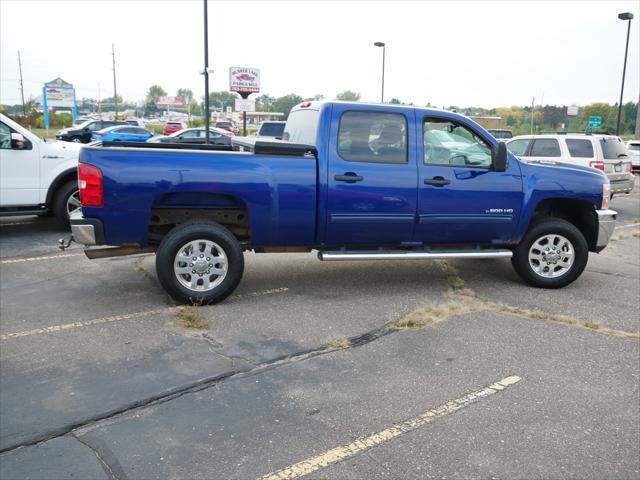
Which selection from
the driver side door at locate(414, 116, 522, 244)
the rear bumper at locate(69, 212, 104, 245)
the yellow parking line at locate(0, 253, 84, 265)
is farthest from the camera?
the yellow parking line at locate(0, 253, 84, 265)

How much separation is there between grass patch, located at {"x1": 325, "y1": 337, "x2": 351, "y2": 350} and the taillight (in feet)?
8.13

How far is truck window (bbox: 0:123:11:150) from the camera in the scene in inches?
347

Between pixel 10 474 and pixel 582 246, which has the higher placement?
pixel 582 246

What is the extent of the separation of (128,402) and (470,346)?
109 inches

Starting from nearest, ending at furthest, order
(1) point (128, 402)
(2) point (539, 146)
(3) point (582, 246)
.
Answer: (1) point (128, 402) → (3) point (582, 246) → (2) point (539, 146)

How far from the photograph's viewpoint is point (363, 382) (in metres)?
4.16

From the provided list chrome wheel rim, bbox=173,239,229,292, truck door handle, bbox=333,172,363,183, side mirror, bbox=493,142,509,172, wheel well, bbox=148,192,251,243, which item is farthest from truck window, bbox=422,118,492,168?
chrome wheel rim, bbox=173,239,229,292

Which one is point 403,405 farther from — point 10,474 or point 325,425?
point 10,474

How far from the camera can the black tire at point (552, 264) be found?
21.5 ft

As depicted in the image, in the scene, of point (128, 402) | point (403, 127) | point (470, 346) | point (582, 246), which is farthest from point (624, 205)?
Result: point (128, 402)

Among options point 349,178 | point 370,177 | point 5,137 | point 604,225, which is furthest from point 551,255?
point 5,137

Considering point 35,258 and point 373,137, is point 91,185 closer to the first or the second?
point 373,137

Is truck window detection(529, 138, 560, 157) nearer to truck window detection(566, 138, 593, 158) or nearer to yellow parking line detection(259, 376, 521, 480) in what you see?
truck window detection(566, 138, 593, 158)

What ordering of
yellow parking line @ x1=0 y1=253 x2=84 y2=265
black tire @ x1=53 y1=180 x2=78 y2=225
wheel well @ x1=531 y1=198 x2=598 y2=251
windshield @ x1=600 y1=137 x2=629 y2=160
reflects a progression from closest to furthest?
wheel well @ x1=531 y1=198 x2=598 y2=251
yellow parking line @ x1=0 y1=253 x2=84 y2=265
black tire @ x1=53 y1=180 x2=78 y2=225
windshield @ x1=600 y1=137 x2=629 y2=160
